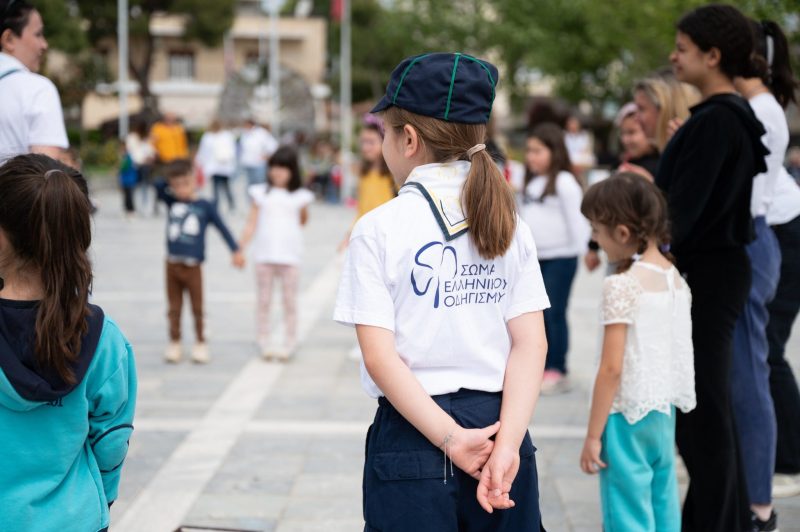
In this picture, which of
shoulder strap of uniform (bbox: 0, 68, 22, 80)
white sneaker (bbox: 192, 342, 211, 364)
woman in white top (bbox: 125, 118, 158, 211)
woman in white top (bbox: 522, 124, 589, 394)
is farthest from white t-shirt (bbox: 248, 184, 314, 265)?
woman in white top (bbox: 125, 118, 158, 211)

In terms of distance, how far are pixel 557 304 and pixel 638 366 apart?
3.07 m

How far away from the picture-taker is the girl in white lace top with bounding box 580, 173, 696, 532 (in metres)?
3.54

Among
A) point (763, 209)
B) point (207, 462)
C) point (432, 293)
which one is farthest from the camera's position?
point (207, 462)

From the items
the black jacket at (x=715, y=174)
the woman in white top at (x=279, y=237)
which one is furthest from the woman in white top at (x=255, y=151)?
the black jacket at (x=715, y=174)

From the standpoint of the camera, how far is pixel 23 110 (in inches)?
163

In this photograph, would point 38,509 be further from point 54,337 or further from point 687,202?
point 687,202

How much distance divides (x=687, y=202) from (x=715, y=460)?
90cm

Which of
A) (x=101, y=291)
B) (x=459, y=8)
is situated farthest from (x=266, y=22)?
(x=101, y=291)

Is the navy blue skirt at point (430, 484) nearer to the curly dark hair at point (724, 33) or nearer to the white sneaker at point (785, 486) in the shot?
the curly dark hair at point (724, 33)

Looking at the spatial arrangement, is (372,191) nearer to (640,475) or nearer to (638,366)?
(638,366)

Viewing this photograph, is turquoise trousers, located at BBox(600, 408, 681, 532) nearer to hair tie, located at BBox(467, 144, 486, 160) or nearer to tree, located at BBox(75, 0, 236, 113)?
hair tie, located at BBox(467, 144, 486, 160)

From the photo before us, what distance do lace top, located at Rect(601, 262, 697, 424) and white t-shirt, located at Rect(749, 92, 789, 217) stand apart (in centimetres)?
72

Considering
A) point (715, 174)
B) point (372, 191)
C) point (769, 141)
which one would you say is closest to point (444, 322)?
point (715, 174)

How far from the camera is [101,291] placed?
10.4 m
